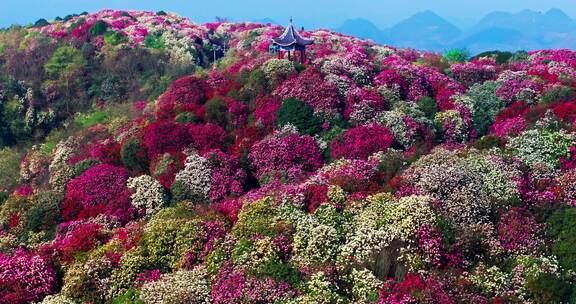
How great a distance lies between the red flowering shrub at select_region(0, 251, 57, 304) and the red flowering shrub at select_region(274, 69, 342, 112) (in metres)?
18.8

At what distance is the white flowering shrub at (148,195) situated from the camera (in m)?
27.3

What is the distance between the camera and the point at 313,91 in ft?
116

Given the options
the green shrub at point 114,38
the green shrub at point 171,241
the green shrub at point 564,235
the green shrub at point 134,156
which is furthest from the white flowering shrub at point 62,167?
the green shrub at point 114,38

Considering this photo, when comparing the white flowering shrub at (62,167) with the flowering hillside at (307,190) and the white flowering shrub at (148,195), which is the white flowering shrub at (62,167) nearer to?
the flowering hillside at (307,190)

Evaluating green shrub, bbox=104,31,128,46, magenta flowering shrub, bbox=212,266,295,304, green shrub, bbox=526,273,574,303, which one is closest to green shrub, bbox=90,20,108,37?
green shrub, bbox=104,31,128,46

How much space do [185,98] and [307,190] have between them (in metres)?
17.2

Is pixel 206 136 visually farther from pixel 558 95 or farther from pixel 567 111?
pixel 558 95

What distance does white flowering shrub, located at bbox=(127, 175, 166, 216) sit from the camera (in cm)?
2728

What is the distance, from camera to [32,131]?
51.4 m

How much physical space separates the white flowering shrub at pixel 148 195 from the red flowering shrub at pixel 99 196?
41cm

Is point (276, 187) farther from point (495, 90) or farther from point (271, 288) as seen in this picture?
point (495, 90)

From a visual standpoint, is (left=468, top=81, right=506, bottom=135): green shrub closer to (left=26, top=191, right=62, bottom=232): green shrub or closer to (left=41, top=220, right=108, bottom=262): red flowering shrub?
(left=41, top=220, right=108, bottom=262): red flowering shrub

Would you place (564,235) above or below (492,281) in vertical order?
above

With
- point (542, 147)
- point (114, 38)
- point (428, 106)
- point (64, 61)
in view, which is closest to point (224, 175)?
point (542, 147)
